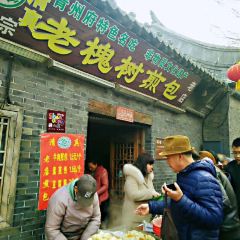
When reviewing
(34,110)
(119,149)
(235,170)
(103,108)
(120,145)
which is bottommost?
(235,170)

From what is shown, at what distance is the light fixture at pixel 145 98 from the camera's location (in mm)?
5343

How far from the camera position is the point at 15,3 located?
3.24m

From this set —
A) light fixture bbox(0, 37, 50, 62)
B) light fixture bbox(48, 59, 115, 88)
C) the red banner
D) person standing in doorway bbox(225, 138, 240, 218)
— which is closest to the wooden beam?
light fixture bbox(48, 59, 115, 88)

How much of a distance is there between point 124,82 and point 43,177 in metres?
2.56

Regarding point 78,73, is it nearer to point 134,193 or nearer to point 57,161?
point 57,161

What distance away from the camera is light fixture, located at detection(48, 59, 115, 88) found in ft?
13.0

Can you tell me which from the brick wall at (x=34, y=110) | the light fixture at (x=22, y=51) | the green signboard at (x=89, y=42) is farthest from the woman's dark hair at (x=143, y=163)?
the light fixture at (x=22, y=51)

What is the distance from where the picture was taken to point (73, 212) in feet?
10.1

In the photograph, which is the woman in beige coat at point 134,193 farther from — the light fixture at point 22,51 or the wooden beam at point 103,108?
the light fixture at point 22,51

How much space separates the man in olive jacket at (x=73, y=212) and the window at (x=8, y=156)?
697mm

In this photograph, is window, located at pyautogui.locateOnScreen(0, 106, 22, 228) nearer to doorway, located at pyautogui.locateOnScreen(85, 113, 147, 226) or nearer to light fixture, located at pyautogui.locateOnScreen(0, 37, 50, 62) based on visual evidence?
light fixture, located at pyautogui.locateOnScreen(0, 37, 50, 62)

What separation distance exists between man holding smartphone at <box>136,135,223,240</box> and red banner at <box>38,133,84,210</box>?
7.17 ft

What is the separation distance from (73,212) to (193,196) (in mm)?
1563

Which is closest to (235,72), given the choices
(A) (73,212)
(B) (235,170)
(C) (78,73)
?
(B) (235,170)
